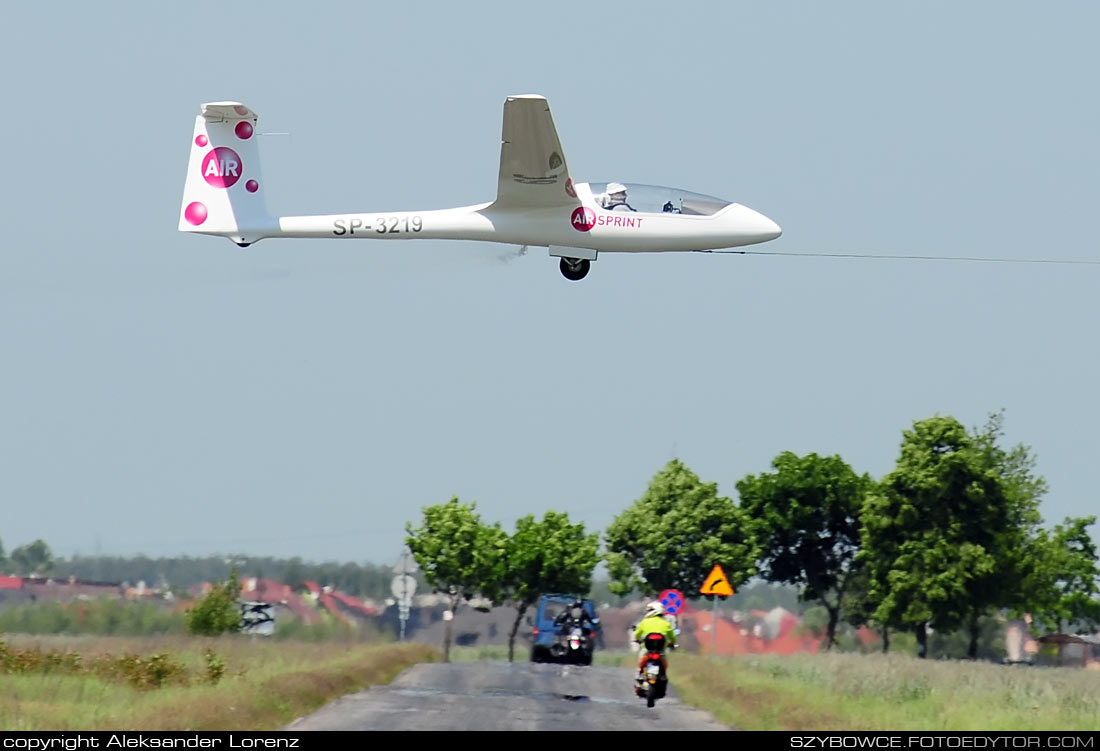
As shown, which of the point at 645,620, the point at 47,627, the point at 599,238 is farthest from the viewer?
the point at 47,627

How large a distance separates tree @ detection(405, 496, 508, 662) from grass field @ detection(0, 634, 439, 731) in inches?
1340

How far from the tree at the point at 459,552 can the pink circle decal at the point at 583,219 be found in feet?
172

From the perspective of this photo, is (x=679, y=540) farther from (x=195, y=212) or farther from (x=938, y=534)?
(x=195, y=212)

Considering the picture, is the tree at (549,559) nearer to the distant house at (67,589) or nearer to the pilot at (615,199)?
the distant house at (67,589)

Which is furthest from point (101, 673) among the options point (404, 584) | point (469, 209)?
point (404, 584)

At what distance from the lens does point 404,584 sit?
53000mm

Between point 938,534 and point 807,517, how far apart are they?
18904mm

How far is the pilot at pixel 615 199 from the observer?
88.8ft

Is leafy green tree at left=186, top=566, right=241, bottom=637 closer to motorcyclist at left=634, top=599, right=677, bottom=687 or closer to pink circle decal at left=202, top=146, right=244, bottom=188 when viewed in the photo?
pink circle decal at left=202, top=146, right=244, bottom=188

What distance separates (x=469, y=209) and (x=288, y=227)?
3463 millimetres

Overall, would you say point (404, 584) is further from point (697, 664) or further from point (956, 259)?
point (956, 259)

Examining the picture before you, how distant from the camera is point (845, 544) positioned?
88312mm
